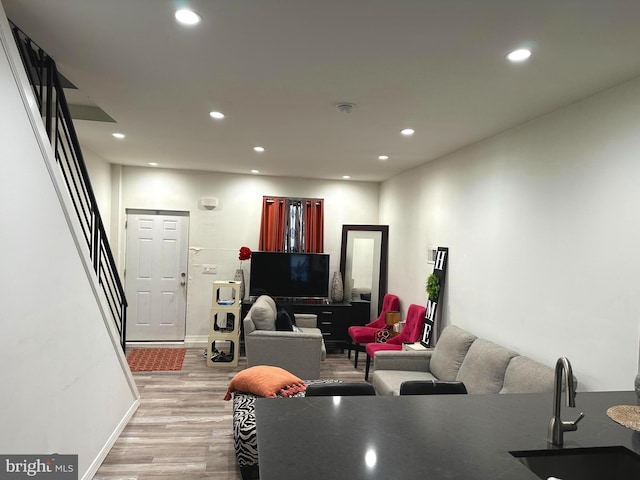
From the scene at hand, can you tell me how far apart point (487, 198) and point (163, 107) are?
2.87 meters

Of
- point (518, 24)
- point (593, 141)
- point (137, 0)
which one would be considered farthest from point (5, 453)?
point (593, 141)

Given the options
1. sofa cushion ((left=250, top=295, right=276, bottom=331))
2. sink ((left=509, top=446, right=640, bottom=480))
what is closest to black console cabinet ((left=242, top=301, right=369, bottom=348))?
sofa cushion ((left=250, top=295, right=276, bottom=331))

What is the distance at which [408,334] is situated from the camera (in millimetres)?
4711

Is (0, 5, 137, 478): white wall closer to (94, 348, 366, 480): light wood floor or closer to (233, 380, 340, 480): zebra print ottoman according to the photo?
(94, 348, 366, 480): light wood floor

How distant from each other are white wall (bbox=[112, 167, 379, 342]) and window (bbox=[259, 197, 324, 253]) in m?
0.14

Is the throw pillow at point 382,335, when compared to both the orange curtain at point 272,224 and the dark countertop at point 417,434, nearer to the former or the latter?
the orange curtain at point 272,224

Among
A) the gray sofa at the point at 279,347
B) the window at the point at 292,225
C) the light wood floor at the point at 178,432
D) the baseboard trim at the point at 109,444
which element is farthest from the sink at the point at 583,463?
the window at the point at 292,225

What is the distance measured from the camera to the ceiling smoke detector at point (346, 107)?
2859mm

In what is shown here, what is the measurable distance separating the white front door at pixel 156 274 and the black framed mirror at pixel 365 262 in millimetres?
2515

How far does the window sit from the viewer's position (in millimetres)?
6250

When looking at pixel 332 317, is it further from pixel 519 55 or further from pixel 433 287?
pixel 519 55

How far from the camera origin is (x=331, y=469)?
1.19 metres

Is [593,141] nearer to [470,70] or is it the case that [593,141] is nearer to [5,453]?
[470,70]

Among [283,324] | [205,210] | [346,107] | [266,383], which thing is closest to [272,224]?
[205,210]
